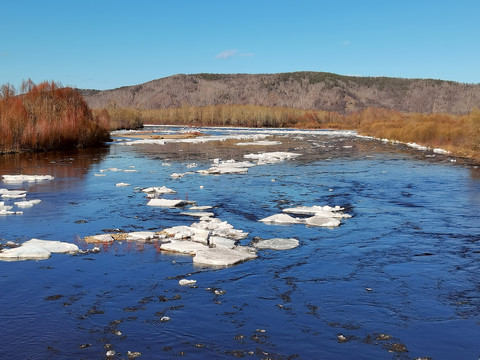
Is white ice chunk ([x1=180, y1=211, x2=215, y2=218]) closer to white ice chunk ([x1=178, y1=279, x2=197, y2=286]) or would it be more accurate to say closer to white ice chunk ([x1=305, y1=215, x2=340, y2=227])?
white ice chunk ([x1=305, y1=215, x2=340, y2=227])

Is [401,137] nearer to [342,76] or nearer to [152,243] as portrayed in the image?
[152,243]

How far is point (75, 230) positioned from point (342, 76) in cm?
18722

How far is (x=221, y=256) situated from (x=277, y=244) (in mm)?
1423

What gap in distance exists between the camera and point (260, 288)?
763cm

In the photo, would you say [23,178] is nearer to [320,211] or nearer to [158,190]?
[158,190]

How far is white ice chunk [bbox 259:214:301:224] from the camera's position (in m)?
12.0

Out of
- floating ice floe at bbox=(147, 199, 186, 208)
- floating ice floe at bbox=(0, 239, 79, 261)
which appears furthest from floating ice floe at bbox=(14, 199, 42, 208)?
floating ice floe at bbox=(0, 239, 79, 261)

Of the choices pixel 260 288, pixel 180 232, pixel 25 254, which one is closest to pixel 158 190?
pixel 180 232

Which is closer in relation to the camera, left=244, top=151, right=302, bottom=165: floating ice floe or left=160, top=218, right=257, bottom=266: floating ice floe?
left=160, top=218, right=257, bottom=266: floating ice floe

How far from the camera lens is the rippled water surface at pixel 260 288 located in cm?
585

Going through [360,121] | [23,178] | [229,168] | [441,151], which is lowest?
[23,178]

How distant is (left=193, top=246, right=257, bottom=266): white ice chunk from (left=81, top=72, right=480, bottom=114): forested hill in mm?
157101

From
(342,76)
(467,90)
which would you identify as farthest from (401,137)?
(342,76)

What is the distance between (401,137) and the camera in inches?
1681
